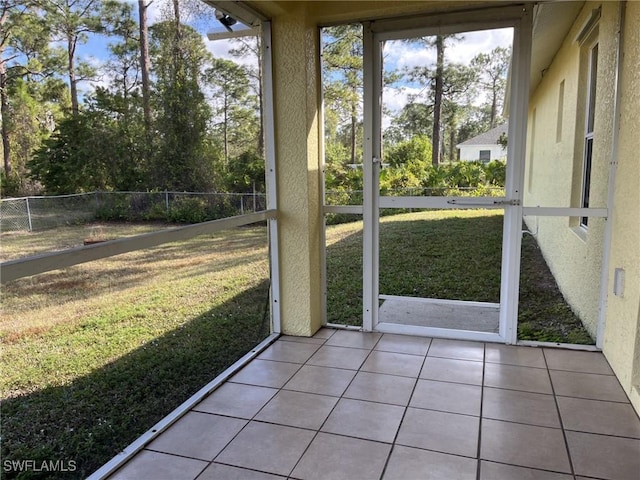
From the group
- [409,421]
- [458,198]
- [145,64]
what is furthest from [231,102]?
[409,421]

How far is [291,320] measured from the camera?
3.47 metres

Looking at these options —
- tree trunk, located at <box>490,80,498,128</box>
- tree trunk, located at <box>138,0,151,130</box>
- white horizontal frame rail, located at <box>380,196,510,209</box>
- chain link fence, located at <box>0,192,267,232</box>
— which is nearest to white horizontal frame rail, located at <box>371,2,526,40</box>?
tree trunk, located at <box>490,80,498,128</box>

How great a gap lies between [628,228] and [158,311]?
8.58 ft

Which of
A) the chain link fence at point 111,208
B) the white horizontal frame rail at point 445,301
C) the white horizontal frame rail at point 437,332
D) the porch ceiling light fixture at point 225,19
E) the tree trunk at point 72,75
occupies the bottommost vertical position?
the white horizontal frame rail at point 437,332

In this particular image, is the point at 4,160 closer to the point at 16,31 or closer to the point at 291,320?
the point at 16,31

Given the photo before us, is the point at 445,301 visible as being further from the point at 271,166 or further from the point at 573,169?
the point at 271,166

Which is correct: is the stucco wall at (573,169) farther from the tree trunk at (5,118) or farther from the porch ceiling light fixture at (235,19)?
the tree trunk at (5,118)

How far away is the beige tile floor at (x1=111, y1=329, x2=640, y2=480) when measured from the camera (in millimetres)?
1871

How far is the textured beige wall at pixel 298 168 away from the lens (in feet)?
10.4

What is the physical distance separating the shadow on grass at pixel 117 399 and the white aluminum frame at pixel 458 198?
3.65 ft

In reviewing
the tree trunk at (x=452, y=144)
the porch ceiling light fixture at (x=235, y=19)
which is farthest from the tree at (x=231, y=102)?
the tree trunk at (x=452, y=144)

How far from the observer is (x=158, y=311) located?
2.42 metres

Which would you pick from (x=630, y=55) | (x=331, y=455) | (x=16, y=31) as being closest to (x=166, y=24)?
(x=16, y=31)

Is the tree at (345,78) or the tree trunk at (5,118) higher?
the tree at (345,78)
